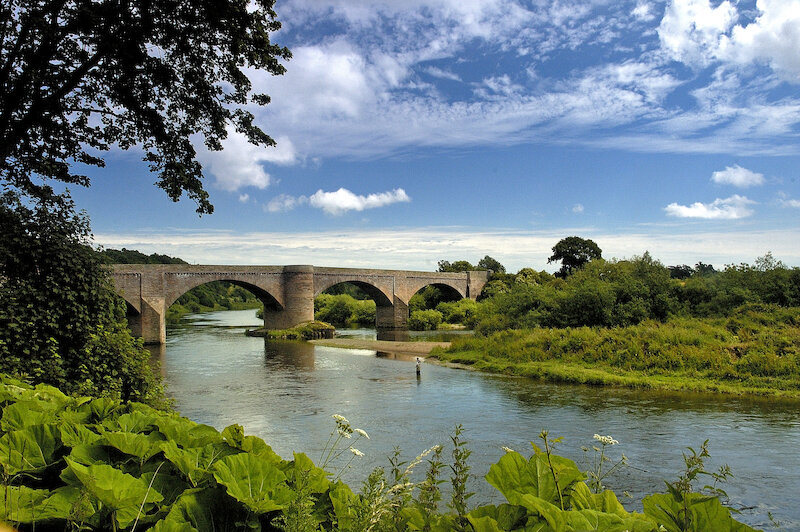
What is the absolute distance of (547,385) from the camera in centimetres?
2167

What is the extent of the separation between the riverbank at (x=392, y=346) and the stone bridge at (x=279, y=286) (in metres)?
7.88

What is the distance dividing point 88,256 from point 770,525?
38.5 feet

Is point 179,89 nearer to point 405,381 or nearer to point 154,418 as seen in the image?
point 154,418

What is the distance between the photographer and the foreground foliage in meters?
1.72

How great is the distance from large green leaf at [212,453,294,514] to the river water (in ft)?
18.9

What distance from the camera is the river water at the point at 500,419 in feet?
34.4

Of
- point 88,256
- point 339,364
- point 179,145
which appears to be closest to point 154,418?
point 88,256

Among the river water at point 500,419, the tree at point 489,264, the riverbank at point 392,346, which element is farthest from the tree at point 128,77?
the tree at point 489,264

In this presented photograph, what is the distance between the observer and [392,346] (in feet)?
127

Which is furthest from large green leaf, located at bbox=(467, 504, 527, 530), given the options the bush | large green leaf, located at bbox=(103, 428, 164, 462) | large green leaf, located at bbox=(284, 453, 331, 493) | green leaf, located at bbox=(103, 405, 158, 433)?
the bush

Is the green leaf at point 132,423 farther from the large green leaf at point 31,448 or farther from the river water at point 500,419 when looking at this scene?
the river water at point 500,419

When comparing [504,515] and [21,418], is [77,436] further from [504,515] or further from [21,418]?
[504,515]

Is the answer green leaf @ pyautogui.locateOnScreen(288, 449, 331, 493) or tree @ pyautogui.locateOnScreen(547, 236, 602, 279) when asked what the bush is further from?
green leaf @ pyautogui.locateOnScreen(288, 449, 331, 493)

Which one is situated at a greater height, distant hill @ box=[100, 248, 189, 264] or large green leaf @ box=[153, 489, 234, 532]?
distant hill @ box=[100, 248, 189, 264]
